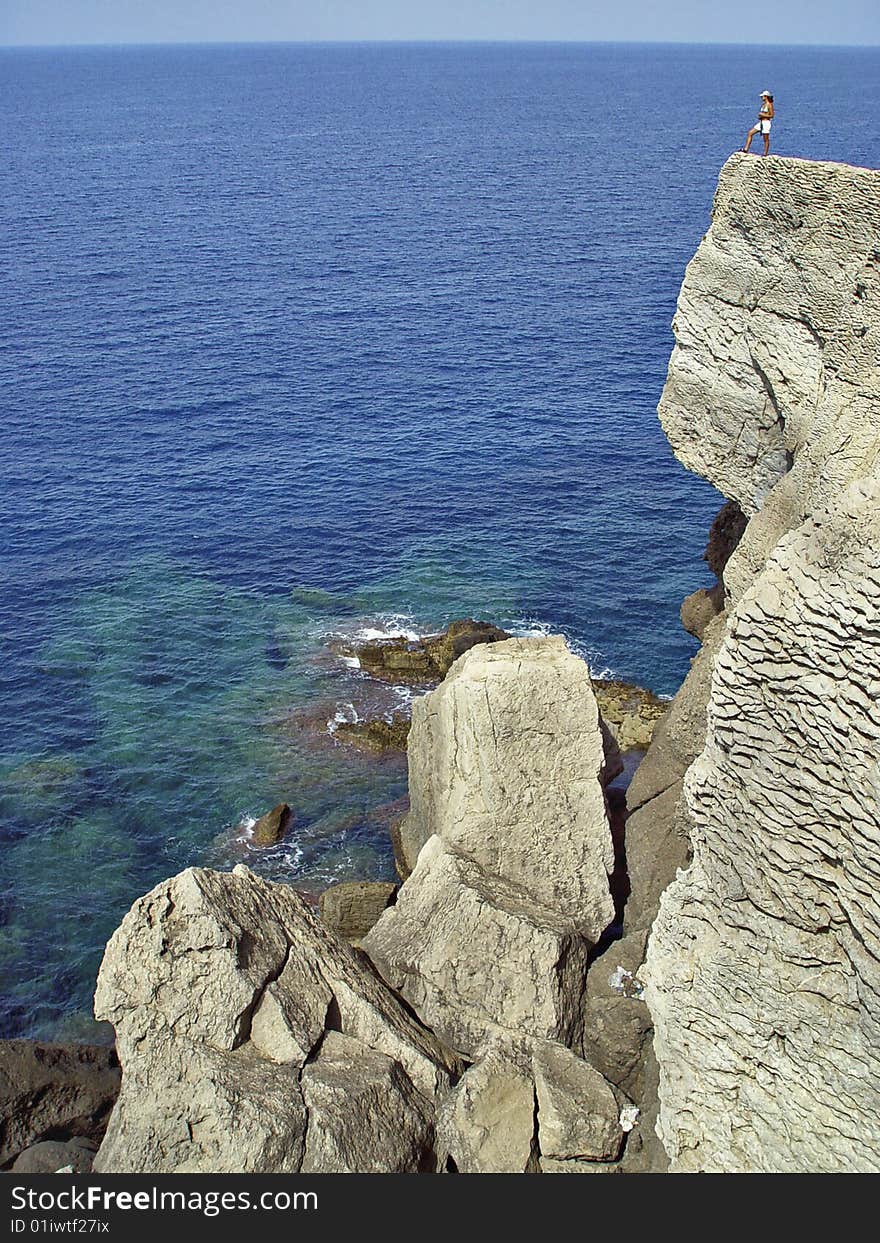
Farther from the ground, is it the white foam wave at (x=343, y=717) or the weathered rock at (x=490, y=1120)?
the weathered rock at (x=490, y=1120)

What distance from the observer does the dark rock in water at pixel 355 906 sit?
32.6 meters

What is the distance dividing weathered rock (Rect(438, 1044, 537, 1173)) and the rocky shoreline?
0.06 m

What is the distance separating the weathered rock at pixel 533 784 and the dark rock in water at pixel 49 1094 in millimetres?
9429

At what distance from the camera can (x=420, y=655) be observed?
4872cm

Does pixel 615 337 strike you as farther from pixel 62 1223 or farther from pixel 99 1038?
pixel 62 1223

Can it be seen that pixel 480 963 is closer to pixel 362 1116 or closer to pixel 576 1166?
pixel 362 1116

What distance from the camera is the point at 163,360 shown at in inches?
3297

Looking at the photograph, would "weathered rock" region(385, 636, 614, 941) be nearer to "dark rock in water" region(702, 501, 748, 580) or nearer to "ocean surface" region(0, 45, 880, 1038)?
"ocean surface" region(0, 45, 880, 1038)

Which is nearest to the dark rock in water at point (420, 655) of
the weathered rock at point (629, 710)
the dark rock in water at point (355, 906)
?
the weathered rock at point (629, 710)

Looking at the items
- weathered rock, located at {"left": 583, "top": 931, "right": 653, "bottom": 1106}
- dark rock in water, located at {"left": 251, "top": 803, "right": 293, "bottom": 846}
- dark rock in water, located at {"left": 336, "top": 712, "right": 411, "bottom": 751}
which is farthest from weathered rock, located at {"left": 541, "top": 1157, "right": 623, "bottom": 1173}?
dark rock in water, located at {"left": 336, "top": 712, "right": 411, "bottom": 751}

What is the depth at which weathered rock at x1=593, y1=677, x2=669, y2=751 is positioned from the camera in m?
42.3

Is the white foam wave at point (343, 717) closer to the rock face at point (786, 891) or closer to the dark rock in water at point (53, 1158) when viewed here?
the dark rock in water at point (53, 1158)

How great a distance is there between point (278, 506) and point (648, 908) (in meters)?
40.2

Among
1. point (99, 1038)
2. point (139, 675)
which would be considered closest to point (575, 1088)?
point (99, 1038)
